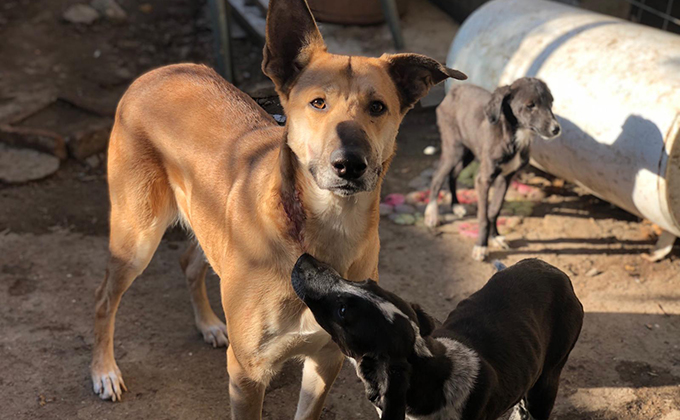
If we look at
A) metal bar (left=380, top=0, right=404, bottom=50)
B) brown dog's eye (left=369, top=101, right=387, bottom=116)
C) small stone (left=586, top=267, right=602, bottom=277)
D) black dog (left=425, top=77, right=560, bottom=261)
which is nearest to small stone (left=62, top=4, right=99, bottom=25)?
metal bar (left=380, top=0, right=404, bottom=50)

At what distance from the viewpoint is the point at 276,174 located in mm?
2832

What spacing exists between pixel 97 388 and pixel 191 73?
167 cm

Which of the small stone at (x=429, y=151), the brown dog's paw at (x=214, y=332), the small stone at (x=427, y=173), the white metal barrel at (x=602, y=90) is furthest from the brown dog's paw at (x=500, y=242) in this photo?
the brown dog's paw at (x=214, y=332)

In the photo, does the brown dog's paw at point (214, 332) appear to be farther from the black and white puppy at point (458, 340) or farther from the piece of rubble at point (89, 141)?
the piece of rubble at point (89, 141)

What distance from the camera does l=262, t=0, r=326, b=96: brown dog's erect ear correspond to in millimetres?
2793

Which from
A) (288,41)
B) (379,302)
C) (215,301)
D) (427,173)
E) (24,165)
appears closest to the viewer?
(379,302)

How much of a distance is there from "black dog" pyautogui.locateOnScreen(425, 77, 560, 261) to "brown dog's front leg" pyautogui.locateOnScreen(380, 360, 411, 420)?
269 cm


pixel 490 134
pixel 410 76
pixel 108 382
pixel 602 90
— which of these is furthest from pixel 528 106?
pixel 108 382

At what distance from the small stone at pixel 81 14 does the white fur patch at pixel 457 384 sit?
694 centimetres

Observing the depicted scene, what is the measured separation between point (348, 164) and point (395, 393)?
0.79m

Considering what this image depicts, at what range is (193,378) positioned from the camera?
390 centimetres

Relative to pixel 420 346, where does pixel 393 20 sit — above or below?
below

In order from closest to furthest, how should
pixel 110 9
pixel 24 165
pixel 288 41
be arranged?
1. pixel 288 41
2. pixel 24 165
3. pixel 110 9

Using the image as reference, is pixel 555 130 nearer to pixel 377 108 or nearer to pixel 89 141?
pixel 377 108
